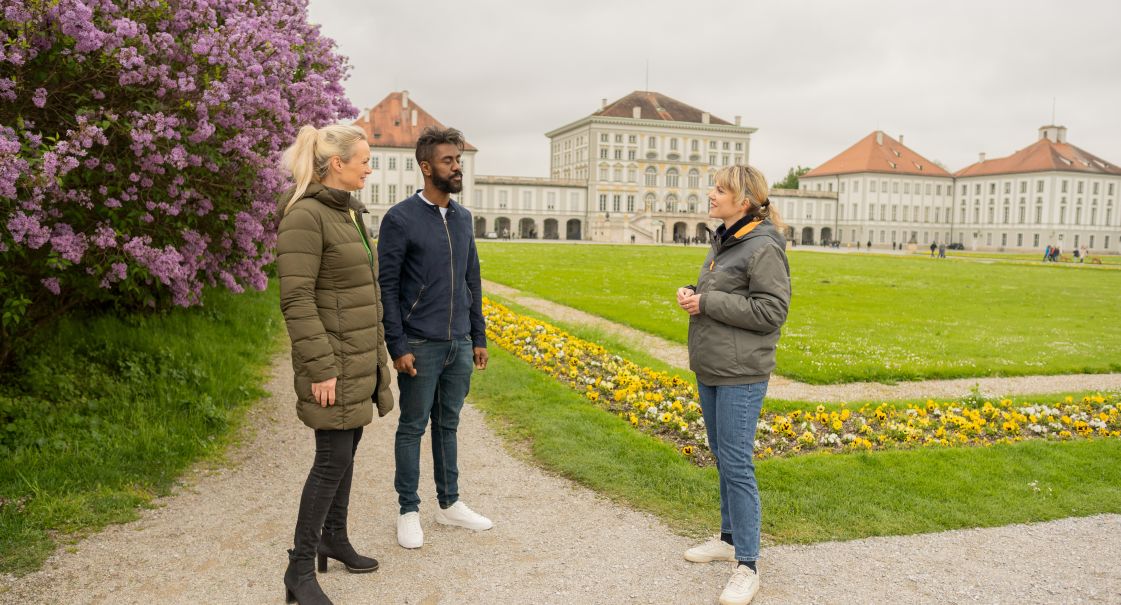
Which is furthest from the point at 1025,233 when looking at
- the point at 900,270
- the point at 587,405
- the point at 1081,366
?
the point at 587,405

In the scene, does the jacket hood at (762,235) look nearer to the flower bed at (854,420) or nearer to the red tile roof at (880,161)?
the flower bed at (854,420)

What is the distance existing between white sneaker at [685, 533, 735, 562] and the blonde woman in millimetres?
1811

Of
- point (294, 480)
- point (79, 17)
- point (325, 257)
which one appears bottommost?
point (294, 480)

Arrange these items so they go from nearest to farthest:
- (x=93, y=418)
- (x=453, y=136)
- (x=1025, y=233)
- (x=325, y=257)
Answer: (x=325, y=257)
(x=453, y=136)
(x=93, y=418)
(x=1025, y=233)

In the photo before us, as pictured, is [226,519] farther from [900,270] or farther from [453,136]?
[900,270]

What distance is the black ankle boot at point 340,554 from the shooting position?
4039 mm

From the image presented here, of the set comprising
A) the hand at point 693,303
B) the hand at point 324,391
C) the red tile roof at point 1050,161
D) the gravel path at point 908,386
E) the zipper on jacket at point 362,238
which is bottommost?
the gravel path at point 908,386

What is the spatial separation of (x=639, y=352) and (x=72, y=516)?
25.0ft

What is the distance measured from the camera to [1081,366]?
11.3 meters

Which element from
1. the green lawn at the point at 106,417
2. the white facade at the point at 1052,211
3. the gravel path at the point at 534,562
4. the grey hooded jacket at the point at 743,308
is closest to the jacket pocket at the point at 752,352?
the grey hooded jacket at the point at 743,308

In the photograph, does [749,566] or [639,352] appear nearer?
[749,566]

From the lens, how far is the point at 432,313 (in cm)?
435

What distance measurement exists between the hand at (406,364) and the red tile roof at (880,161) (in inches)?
4128

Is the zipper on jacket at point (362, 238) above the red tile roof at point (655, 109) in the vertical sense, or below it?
below
